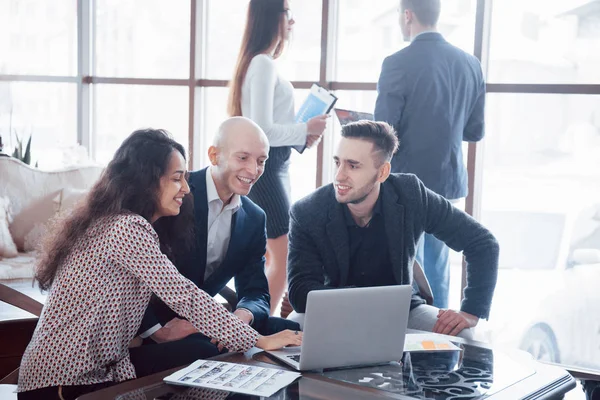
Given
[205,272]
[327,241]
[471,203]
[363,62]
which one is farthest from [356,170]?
[363,62]

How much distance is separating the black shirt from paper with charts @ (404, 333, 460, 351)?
51 centimetres

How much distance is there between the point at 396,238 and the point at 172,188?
0.88m

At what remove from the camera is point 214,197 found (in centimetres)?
270

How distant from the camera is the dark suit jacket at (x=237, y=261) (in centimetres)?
262

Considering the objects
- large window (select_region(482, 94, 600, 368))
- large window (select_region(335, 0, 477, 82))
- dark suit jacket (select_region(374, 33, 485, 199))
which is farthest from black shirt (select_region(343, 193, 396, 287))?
large window (select_region(335, 0, 477, 82))

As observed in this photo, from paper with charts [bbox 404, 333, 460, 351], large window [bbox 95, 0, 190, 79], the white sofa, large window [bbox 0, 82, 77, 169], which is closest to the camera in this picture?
paper with charts [bbox 404, 333, 460, 351]

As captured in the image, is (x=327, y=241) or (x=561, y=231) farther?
(x=561, y=231)

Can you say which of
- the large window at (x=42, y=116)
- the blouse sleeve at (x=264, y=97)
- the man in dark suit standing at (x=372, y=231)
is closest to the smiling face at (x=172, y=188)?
the man in dark suit standing at (x=372, y=231)

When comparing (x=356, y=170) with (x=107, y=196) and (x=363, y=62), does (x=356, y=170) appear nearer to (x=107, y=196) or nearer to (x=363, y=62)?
(x=107, y=196)

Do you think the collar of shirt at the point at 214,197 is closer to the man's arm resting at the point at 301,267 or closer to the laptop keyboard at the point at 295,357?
the man's arm resting at the point at 301,267

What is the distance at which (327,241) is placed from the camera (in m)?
2.79

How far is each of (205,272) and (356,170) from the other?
638 millimetres

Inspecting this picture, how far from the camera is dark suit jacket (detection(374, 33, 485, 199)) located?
3312mm

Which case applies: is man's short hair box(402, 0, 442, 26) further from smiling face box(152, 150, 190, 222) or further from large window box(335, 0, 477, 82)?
smiling face box(152, 150, 190, 222)
